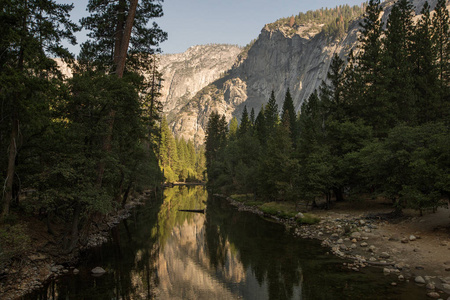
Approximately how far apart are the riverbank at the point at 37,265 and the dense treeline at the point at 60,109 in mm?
612

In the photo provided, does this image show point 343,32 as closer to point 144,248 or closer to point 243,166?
point 243,166

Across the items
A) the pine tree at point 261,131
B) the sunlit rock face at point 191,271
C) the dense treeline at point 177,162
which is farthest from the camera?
the dense treeline at point 177,162

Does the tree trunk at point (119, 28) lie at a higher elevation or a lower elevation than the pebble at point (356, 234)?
higher

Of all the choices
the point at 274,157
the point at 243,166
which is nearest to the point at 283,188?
the point at 274,157

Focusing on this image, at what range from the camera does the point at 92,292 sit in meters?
12.3

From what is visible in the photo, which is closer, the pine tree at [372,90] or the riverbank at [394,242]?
the riverbank at [394,242]

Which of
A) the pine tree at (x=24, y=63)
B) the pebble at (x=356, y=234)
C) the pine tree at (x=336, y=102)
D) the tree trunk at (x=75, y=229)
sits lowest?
the pebble at (x=356, y=234)

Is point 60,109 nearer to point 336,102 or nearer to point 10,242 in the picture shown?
point 10,242

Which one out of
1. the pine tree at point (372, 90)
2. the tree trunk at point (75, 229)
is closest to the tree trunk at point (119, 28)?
the tree trunk at point (75, 229)

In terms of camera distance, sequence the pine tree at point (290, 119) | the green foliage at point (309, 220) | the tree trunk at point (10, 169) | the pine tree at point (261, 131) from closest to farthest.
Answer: the tree trunk at point (10, 169) < the green foliage at point (309, 220) < the pine tree at point (290, 119) < the pine tree at point (261, 131)

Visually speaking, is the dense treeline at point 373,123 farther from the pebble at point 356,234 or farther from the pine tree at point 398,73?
the pebble at point 356,234

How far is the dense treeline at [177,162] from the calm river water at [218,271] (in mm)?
56527

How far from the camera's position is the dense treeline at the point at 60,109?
480 inches

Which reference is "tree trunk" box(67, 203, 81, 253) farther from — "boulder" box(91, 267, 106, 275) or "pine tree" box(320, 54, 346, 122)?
"pine tree" box(320, 54, 346, 122)
